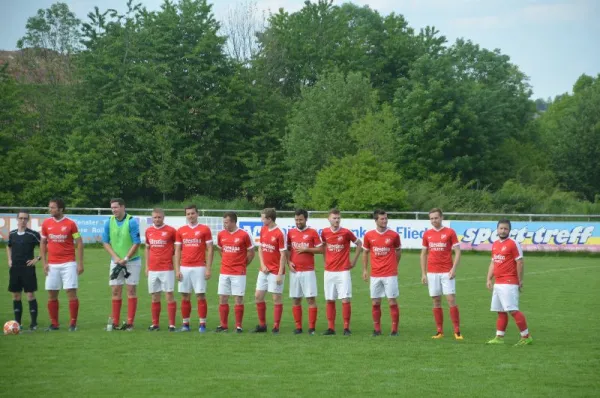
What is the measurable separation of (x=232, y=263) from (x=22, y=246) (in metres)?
3.84

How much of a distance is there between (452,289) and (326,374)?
14.1ft

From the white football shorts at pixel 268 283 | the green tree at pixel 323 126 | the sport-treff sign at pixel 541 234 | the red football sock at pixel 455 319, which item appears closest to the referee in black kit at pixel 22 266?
the white football shorts at pixel 268 283

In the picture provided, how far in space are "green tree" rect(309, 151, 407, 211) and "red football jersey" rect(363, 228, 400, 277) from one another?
2728 cm

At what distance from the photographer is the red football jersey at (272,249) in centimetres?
1584

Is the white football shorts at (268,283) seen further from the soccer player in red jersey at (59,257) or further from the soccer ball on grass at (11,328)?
the soccer ball on grass at (11,328)

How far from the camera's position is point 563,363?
12359mm

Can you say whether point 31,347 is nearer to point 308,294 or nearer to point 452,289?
point 308,294

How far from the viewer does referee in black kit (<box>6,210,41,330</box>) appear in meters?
16.1

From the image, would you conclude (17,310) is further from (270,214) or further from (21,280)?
(270,214)

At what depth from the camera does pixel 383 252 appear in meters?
15.4

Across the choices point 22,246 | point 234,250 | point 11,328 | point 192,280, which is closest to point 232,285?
point 234,250

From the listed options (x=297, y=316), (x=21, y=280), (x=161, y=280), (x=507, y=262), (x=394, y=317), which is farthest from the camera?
(x=21, y=280)

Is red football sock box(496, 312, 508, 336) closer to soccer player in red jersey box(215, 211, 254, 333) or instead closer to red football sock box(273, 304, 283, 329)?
red football sock box(273, 304, 283, 329)

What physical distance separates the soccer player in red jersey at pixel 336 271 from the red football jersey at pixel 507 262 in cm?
254
